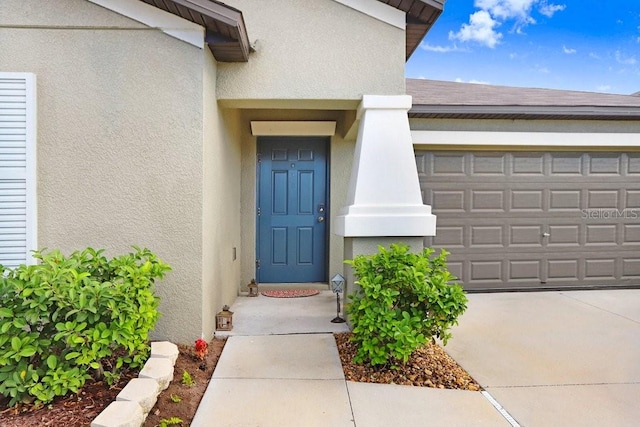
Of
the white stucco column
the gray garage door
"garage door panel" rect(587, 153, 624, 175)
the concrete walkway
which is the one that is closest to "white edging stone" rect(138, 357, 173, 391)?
the concrete walkway

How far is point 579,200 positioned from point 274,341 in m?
5.53

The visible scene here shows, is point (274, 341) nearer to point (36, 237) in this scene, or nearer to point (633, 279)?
point (36, 237)

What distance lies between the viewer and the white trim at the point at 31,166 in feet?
12.3

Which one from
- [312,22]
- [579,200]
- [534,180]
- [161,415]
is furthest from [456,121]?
[161,415]

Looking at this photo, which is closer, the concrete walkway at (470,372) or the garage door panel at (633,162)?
the concrete walkway at (470,372)

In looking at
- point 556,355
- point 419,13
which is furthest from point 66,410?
point 419,13

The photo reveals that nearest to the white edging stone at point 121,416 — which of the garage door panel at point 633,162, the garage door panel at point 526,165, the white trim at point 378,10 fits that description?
the white trim at point 378,10

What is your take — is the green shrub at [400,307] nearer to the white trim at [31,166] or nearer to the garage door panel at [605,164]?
the white trim at [31,166]

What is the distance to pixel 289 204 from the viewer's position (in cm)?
655

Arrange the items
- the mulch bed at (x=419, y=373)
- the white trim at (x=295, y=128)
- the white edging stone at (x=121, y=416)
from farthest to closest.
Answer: the white trim at (x=295, y=128) < the mulch bed at (x=419, y=373) < the white edging stone at (x=121, y=416)

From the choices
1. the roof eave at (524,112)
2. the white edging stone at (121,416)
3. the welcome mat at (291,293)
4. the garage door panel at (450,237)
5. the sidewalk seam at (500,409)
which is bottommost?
the sidewalk seam at (500,409)

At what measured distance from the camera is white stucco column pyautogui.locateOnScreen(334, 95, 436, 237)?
433 centimetres

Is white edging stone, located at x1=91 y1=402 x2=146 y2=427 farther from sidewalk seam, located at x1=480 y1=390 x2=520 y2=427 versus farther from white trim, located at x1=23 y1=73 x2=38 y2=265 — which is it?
sidewalk seam, located at x1=480 y1=390 x2=520 y2=427

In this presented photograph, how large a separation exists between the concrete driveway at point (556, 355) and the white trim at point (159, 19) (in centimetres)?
393
